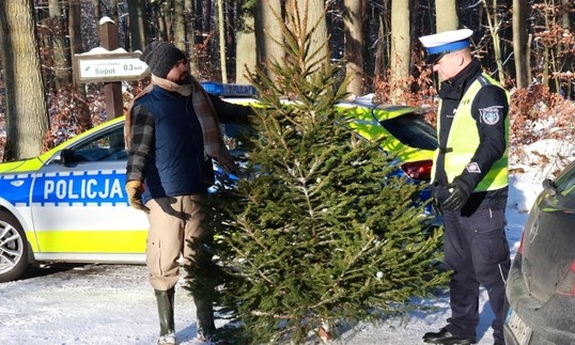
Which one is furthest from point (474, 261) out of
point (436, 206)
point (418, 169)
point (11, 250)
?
point (11, 250)

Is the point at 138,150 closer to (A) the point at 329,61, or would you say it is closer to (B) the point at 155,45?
(B) the point at 155,45

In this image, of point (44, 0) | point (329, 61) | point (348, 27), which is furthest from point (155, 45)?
point (44, 0)

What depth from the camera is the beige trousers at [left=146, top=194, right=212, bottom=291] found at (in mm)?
4609

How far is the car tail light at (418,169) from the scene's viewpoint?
18.8ft

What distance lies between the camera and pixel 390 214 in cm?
426

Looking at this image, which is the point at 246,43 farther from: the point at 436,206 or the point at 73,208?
the point at 436,206

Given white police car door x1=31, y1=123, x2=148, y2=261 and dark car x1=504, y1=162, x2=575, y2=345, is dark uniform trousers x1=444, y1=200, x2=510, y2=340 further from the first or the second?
white police car door x1=31, y1=123, x2=148, y2=261

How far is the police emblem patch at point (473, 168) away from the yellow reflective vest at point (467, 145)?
0.10 metres

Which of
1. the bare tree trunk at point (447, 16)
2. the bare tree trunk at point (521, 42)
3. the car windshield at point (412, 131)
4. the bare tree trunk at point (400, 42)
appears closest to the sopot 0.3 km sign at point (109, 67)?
the car windshield at point (412, 131)

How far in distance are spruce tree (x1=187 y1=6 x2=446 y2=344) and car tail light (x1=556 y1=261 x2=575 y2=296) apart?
120 centimetres

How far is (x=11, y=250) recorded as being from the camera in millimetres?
7000

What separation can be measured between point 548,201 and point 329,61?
1.45 m

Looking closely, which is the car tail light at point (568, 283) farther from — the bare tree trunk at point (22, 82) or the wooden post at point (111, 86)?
the bare tree trunk at point (22, 82)

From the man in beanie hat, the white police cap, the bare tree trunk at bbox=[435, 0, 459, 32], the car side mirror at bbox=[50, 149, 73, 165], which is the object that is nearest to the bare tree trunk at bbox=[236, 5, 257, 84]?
the bare tree trunk at bbox=[435, 0, 459, 32]
